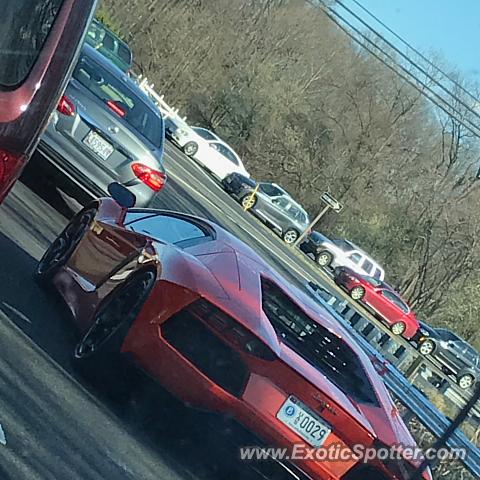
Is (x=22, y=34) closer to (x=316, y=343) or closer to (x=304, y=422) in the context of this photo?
(x=304, y=422)

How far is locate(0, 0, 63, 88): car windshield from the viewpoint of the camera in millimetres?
3434

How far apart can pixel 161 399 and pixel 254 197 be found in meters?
31.7

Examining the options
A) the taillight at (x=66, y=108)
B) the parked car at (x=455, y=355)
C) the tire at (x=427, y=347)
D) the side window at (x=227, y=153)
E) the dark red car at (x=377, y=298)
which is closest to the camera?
the taillight at (x=66, y=108)

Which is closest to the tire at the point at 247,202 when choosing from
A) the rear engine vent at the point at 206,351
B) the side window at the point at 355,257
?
the side window at the point at 355,257

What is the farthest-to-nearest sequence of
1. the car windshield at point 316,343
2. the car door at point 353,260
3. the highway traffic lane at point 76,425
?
the car door at point 353,260 < the car windshield at point 316,343 < the highway traffic lane at point 76,425

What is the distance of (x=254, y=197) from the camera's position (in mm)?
37531

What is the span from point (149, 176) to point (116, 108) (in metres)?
0.78

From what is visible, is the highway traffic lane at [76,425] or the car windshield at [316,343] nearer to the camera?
the highway traffic lane at [76,425]

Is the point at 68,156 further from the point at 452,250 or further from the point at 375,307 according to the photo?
the point at 452,250

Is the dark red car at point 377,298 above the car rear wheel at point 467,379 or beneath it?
beneath

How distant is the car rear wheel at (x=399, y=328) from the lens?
1329 inches

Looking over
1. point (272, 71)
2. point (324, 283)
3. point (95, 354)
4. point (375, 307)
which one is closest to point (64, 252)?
point (95, 354)

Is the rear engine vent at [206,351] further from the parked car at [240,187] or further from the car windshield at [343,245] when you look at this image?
the car windshield at [343,245]

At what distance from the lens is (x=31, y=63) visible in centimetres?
353
